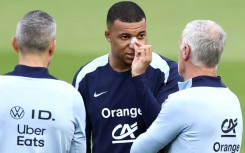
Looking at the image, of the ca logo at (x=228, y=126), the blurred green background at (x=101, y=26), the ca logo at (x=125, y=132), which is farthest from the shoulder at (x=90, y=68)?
the blurred green background at (x=101, y=26)

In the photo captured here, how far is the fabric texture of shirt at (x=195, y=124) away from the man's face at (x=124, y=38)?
837 mm

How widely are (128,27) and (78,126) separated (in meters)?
0.96

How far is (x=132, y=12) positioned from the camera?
6457mm

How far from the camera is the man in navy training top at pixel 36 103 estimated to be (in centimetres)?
557

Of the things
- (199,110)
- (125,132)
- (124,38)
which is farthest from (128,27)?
(199,110)

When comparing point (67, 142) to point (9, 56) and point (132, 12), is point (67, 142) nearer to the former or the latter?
point (132, 12)

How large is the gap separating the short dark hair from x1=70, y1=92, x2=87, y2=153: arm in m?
0.92

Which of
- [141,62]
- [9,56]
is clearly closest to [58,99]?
[141,62]

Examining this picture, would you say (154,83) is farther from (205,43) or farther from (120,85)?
(205,43)

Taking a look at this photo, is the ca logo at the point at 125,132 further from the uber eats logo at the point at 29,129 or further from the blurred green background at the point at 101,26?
the blurred green background at the point at 101,26

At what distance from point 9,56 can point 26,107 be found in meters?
6.63

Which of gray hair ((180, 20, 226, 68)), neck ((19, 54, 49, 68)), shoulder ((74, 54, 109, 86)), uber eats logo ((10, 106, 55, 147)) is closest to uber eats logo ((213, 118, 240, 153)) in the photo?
gray hair ((180, 20, 226, 68))

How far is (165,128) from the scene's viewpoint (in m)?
5.50

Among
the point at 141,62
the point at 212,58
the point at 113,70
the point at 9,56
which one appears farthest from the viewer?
the point at 9,56
